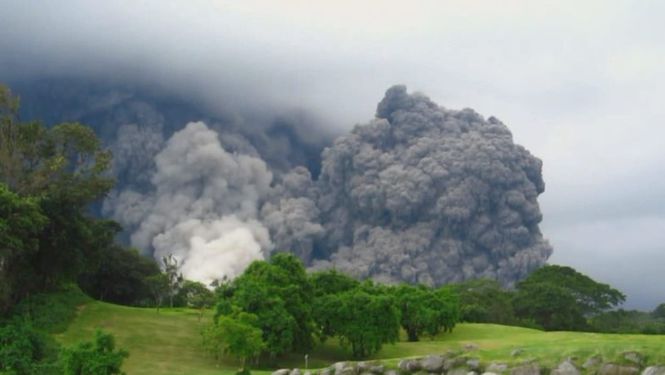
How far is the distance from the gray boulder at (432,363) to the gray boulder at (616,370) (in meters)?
4.87

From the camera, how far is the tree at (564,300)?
311ft

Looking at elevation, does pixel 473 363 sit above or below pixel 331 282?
below

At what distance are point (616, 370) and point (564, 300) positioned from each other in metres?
82.2

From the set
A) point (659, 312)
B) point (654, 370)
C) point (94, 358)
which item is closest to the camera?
point (654, 370)

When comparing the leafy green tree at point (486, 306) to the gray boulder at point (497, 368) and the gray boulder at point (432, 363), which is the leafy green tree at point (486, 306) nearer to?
the gray boulder at point (432, 363)

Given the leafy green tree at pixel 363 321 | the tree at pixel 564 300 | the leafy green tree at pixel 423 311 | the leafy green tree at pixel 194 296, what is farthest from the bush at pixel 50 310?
the tree at pixel 564 300

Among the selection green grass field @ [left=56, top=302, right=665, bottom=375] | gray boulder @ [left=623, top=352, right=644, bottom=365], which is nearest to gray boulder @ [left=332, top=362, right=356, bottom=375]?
gray boulder @ [left=623, top=352, right=644, bottom=365]

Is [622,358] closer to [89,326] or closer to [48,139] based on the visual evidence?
[89,326]

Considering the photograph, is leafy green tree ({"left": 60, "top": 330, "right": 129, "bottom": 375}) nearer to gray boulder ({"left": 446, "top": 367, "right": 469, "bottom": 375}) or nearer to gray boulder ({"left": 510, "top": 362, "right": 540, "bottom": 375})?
gray boulder ({"left": 446, "top": 367, "right": 469, "bottom": 375})

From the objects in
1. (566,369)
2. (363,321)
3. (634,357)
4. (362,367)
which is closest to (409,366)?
(362,367)

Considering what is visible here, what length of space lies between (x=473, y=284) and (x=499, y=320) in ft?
99.5

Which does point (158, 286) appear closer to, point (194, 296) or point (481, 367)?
point (194, 296)

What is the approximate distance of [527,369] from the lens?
19031 mm

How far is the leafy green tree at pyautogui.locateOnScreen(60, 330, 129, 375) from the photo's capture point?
94.9 ft
